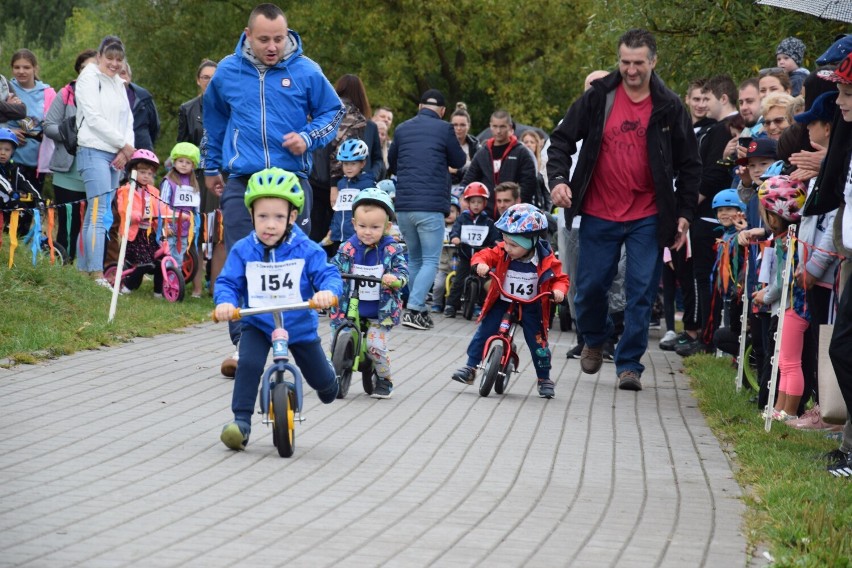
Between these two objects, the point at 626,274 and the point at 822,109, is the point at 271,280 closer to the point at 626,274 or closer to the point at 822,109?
the point at 822,109

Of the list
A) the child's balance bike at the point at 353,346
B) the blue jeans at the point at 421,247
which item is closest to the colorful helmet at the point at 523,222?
the child's balance bike at the point at 353,346

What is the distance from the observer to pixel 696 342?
48.0 ft

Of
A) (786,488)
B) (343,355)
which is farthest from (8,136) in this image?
(786,488)

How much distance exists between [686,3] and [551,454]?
1117 cm

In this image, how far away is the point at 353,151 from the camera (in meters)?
15.4

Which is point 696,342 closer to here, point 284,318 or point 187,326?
point 187,326

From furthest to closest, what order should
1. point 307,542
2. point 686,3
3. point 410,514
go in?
point 686,3, point 410,514, point 307,542

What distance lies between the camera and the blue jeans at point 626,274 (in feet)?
36.7

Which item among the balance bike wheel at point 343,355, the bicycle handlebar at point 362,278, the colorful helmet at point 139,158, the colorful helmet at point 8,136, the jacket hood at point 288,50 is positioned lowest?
the balance bike wheel at point 343,355

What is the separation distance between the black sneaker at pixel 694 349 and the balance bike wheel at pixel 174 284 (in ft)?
17.2

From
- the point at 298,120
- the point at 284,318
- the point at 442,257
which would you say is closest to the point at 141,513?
the point at 284,318

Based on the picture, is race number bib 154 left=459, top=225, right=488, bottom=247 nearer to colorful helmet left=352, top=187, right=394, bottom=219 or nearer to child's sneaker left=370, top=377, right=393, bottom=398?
colorful helmet left=352, top=187, right=394, bottom=219

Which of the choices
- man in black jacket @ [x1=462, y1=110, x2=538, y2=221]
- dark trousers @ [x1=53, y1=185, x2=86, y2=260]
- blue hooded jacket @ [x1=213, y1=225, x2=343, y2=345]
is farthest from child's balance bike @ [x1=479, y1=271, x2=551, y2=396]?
man in black jacket @ [x1=462, y1=110, x2=538, y2=221]

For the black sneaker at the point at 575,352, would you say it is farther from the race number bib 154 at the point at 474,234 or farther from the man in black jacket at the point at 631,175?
the race number bib 154 at the point at 474,234
